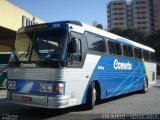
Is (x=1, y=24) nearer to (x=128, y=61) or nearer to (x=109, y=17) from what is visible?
(x=128, y=61)

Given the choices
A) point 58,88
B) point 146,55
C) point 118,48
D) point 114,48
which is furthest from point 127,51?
point 58,88

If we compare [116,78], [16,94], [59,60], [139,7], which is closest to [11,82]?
[16,94]

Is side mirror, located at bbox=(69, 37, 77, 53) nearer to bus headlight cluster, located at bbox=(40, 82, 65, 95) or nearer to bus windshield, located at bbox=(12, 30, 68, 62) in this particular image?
bus windshield, located at bbox=(12, 30, 68, 62)

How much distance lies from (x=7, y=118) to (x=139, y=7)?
460ft

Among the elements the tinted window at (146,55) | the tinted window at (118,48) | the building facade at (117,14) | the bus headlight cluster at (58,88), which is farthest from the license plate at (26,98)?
the building facade at (117,14)

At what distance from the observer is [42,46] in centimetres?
970

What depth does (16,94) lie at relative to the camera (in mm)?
9781

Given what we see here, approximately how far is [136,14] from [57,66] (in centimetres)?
14000

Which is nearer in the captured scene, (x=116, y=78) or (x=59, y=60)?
(x=59, y=60)

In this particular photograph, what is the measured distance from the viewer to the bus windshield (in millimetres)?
9367

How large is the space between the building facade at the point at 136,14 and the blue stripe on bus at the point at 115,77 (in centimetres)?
11626

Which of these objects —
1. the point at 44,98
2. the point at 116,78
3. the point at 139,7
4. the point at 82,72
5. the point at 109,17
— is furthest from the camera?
the point at 109,17

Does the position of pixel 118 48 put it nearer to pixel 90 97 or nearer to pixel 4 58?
pixel 90 97

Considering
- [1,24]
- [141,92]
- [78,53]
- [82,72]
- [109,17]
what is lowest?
[141,92]
